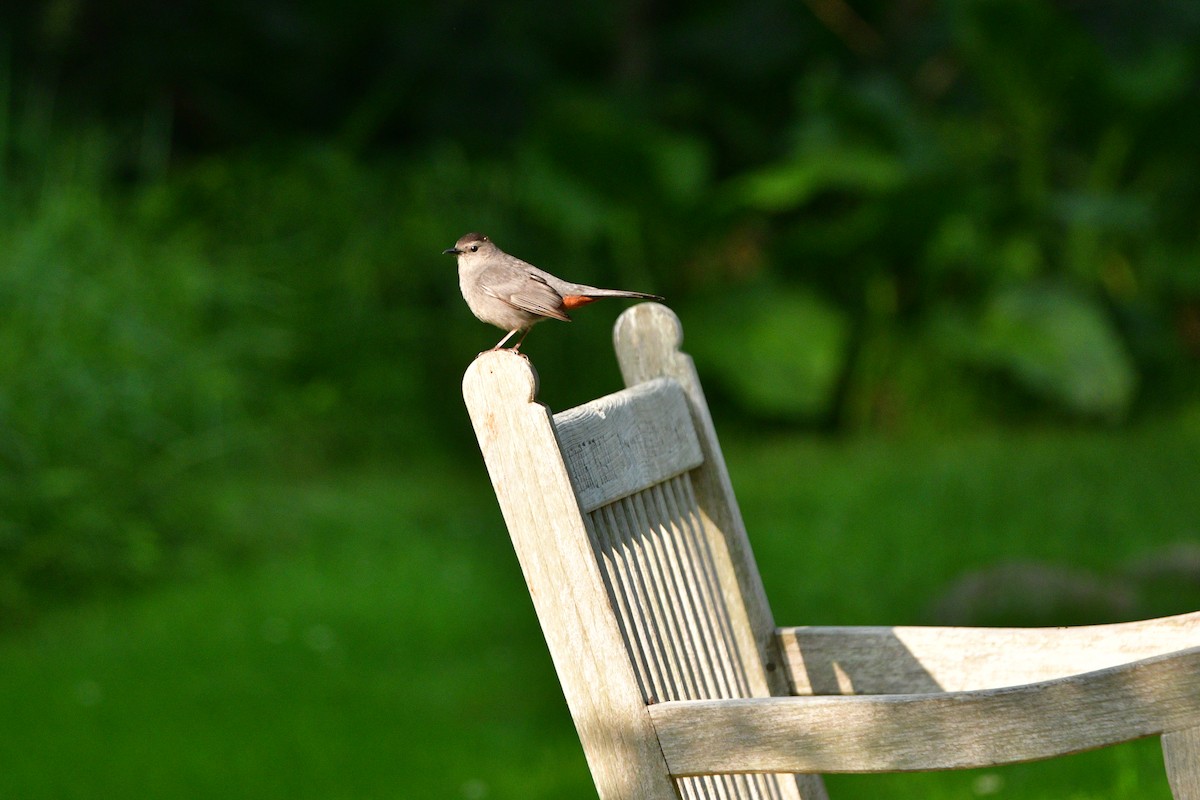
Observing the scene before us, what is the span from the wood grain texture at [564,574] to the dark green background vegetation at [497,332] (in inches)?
80.6

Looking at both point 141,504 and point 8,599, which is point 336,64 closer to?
point 141,504

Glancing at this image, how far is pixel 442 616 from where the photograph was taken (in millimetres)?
5406

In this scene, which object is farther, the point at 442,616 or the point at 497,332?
the point at 497,332

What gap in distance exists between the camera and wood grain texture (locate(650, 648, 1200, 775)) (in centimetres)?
150

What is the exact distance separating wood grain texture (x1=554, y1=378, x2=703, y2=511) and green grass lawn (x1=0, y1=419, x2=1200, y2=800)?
1805mm

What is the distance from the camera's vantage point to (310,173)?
888cm

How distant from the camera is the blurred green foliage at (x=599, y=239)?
21.7 ft

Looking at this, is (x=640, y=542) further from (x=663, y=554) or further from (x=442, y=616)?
(x=442, y=616)

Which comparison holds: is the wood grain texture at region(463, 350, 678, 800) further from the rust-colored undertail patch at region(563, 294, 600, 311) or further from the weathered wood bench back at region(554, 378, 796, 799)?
the rust-colored undertail patch at region(563, 294, 600, 311)

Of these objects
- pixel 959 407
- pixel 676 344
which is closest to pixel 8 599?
pixel 676 344

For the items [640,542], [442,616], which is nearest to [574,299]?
[640,542]

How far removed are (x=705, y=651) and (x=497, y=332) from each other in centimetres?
606

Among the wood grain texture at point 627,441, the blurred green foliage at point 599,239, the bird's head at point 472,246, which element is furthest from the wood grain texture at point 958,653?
the blurred green foliage at point 599,239

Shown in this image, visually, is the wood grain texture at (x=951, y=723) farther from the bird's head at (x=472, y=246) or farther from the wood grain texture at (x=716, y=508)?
the bird's head at (x=472, y=246)
